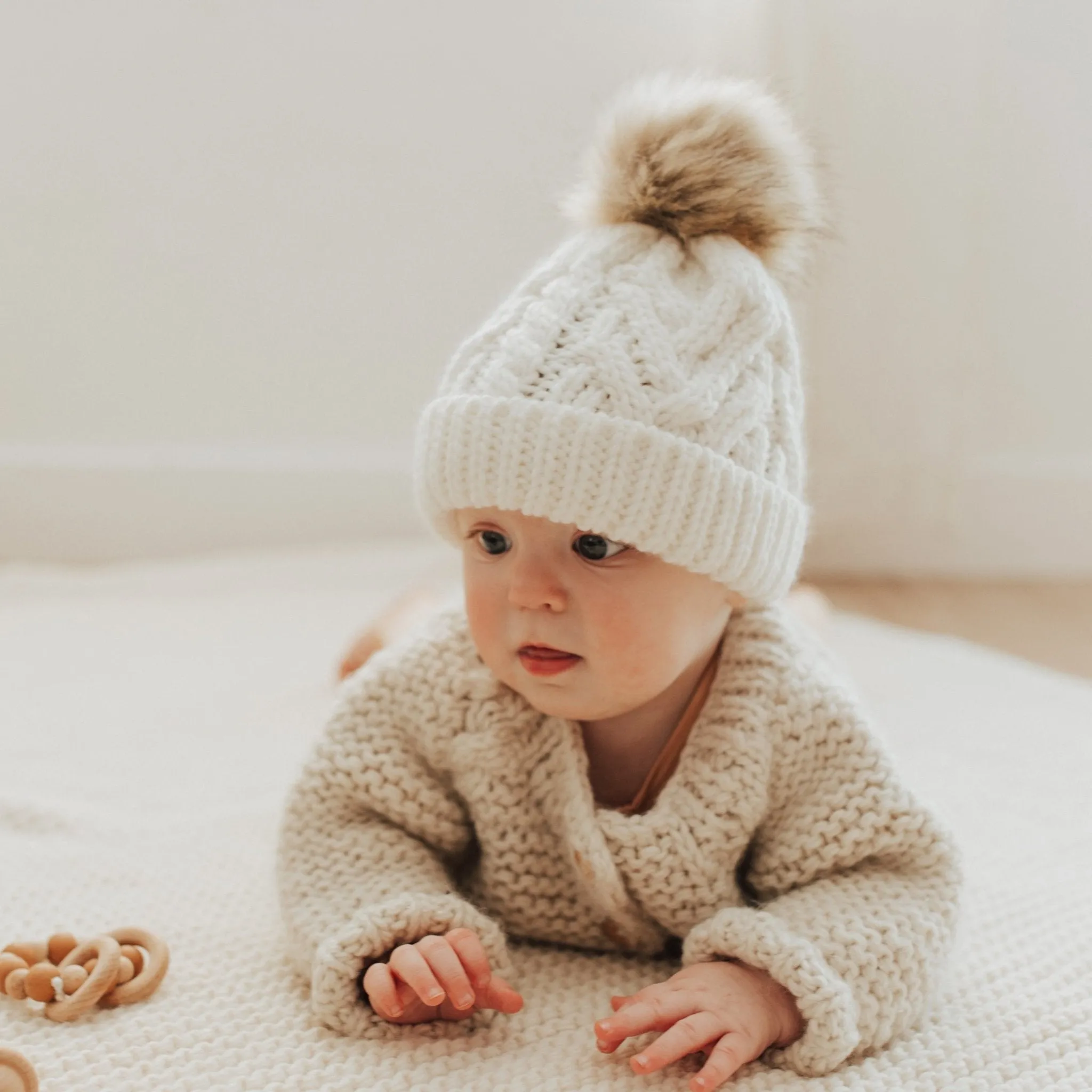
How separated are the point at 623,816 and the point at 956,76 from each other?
60.8 inches

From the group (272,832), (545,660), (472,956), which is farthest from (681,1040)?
(272,832)

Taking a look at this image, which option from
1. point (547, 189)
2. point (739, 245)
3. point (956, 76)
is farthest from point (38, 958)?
point (956, 76)

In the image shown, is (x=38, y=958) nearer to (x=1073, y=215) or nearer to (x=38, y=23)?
(x=38, y=23)

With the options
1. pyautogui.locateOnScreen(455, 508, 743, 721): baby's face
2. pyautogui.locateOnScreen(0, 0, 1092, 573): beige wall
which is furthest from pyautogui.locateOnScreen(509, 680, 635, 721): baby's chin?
pyautogui.locateOnScreen(0, 0, 1092, 573): beige wall

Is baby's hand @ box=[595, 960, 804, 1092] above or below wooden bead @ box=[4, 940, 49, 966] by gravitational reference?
above

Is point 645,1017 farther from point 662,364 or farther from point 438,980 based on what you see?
point 662,364

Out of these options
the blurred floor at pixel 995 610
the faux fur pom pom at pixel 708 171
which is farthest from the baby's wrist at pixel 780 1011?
the blurred floor at pixel 995 610

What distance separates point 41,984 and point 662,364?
519 millimetres

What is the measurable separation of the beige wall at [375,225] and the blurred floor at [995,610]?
9.6 inches

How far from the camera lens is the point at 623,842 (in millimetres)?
835

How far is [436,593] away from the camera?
1592mm

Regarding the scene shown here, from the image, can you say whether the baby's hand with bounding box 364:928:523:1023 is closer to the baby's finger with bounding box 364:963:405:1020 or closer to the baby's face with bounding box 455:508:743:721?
the baby's finger with bounding box 364:963:405:1020

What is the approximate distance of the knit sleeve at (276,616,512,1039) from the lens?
0.79 meters

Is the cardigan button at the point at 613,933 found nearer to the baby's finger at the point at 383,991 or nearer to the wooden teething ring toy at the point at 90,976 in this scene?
the baby's finger at the point at 383,991
